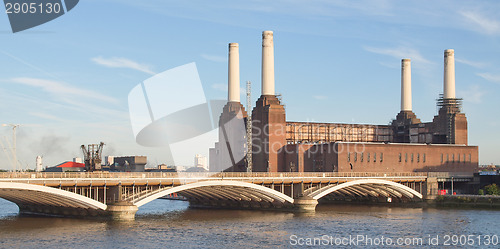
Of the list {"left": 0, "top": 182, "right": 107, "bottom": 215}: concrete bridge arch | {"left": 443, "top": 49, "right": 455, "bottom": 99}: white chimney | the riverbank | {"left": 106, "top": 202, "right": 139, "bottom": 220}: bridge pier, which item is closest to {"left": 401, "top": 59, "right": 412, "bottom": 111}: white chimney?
{"left": 443, "top": 49, "right": 455, "bottom": 99}: white chimney

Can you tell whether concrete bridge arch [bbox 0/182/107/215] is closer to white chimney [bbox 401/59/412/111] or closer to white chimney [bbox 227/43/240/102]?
white chimney [bbox 227/43/240/102]

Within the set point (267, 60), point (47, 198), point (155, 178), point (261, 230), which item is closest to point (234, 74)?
point (267, 60)

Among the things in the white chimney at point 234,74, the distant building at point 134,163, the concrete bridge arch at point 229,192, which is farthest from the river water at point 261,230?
the distant building at point 134,163

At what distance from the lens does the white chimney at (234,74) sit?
5517 inches

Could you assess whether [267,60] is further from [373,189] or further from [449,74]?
[449,74]

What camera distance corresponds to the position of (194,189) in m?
98.8

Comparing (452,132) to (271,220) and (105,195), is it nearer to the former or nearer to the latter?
(271,220)

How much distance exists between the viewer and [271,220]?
88.4 m

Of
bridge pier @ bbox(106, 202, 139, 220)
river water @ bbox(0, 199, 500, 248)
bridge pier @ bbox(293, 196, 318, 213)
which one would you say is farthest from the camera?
bridge pier @ bbox(293, 196, 318, 213)

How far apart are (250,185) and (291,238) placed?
2341 centimetres

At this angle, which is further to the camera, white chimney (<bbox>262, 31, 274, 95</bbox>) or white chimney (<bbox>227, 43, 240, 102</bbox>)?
white chimney (<bbox>227, 43, 240, 102</bbox>)

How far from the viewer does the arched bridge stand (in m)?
78.1

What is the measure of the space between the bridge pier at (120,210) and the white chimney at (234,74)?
64.4 m

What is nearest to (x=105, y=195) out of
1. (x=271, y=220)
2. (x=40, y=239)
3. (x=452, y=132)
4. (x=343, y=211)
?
(x=40, y=239)
